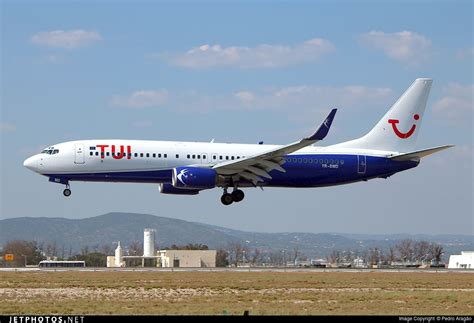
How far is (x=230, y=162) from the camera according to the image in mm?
59125

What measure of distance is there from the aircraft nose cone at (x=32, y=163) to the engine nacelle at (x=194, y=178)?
879 cm

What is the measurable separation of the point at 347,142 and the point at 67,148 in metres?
20.1

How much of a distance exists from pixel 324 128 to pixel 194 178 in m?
8.95

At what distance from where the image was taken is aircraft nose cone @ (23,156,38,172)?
58.8m

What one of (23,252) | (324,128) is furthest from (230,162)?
(23,252)

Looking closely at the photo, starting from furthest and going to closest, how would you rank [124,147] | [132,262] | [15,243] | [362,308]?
1. [15,243]
2. [132,262]
3. [124,147]
4. [362,308]

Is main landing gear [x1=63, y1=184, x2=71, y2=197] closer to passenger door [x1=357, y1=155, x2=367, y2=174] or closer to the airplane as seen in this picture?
the airplane

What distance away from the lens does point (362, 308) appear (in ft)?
106

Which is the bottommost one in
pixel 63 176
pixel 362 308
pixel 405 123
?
pixel 362 308

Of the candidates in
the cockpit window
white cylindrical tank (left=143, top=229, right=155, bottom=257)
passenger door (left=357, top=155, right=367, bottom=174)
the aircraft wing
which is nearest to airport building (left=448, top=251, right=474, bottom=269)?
passenger door (left=357, top=155, right=367, bottom=174)

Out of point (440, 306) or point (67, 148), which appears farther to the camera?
point (67, 148)

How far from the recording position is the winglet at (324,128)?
2168 inches

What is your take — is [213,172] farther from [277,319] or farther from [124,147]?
[277,319]

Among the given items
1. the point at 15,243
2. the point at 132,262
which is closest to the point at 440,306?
the point at 132,262
